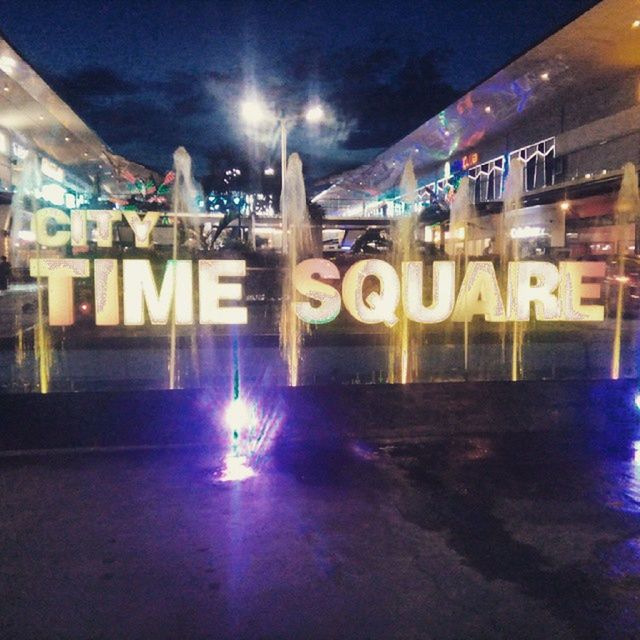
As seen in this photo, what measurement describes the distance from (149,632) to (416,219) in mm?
29517

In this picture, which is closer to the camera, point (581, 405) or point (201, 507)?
point (201, 507)

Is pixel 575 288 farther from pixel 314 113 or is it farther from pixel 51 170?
pixel 51 170

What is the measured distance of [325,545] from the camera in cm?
411

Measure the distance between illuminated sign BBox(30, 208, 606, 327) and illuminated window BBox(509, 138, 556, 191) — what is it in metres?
21.1

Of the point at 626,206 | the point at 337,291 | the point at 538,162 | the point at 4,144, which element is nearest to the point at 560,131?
the point at 538,162

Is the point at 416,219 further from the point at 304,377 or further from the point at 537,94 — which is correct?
the point at 304,377

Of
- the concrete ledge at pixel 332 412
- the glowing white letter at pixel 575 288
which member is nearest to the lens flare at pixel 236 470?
the concrete ledge at pixel 332 412

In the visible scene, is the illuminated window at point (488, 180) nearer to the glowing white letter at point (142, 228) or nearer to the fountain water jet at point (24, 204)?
the glowing white letter at point (142, 228)

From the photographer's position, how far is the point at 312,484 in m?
5.20

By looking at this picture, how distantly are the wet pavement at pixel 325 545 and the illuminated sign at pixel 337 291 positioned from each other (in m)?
4.27

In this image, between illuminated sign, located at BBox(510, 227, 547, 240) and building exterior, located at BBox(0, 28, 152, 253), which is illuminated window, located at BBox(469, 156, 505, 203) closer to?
illuminated sign, located at BBox(510, 227, 547, 240)

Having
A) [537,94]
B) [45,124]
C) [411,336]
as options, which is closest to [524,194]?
[537,94]

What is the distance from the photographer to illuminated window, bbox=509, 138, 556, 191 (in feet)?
99.0

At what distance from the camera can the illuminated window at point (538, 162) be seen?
30188mm
